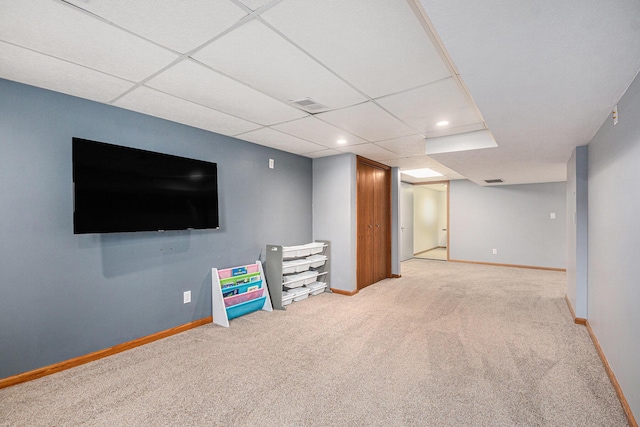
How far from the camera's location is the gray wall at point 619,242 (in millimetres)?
1783

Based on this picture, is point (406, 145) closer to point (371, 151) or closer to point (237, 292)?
point (371, 151)

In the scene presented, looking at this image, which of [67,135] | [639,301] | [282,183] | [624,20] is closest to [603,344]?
[639,301]

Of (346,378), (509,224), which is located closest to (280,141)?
(346,378)

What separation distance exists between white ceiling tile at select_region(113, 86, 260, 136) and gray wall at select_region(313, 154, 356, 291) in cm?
169

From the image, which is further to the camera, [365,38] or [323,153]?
[323,153]

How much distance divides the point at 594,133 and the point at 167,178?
410 cm

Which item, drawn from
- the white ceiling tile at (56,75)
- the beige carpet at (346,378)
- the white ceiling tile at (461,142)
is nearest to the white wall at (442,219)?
the beige carpet at (346,378)

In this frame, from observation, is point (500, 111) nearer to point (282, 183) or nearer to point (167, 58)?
point (167, 58)

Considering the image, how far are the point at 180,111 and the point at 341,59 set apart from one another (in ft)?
5.64

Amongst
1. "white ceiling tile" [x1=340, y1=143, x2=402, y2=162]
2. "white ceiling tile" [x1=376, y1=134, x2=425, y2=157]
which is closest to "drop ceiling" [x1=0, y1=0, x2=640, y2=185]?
"white ceiling tile" [x1=376, y1=134, x2=425, y2=157]

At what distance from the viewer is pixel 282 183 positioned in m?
4.42

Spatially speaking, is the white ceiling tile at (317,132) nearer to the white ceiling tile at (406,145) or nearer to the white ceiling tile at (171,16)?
the white ceiling tile at (406,145)

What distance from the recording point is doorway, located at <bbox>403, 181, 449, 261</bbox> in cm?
880

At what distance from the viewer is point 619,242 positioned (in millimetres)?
2113
